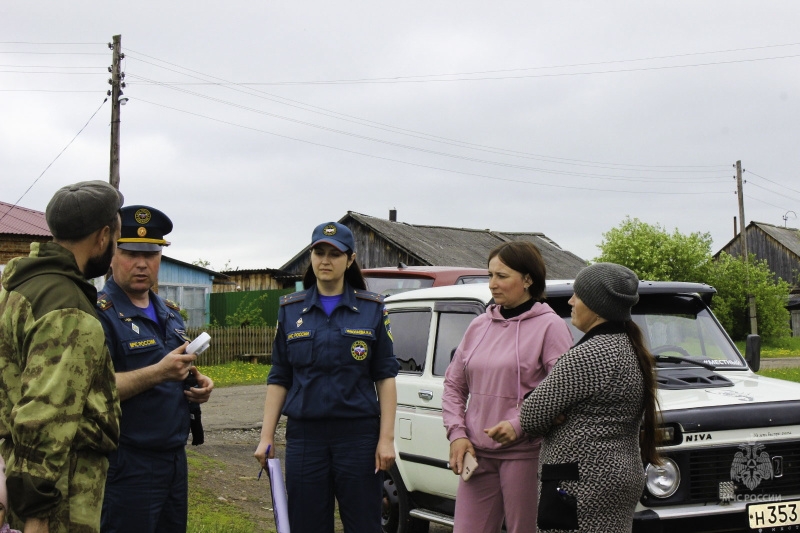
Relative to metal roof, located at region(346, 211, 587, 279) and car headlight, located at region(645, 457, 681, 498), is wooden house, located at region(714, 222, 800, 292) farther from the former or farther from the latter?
car headlight, located at region(645, 457, 681, 498)

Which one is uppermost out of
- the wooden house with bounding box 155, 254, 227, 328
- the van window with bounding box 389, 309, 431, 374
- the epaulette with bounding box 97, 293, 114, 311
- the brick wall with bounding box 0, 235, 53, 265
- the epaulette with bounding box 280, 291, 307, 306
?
the brick wall with bounding box 0, 235, 53, 265

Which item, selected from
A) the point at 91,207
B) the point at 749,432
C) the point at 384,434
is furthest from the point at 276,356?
the point at 749,432

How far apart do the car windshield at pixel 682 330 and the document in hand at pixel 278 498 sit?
290cm

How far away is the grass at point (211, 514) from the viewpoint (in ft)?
21.9

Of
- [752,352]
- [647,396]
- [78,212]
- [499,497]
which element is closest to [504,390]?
[499,497]

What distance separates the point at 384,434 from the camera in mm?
4410

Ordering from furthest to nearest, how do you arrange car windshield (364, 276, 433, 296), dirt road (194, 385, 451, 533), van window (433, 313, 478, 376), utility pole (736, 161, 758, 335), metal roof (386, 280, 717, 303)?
utility pole (736, 161, 758, 335) → car windshield (364, 276, 433, 296) → dirt road (194, 385, 451, 533) → van window (433, 313, 478, 376) → metal roof (386, 280, 717, 303)

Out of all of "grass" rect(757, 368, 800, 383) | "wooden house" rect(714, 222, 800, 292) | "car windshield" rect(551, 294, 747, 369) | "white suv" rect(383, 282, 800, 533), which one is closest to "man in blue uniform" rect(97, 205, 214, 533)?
"white suv" rect(383, 282, 800, 533)

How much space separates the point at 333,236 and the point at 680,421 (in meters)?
2.22

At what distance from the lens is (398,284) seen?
11.4 m

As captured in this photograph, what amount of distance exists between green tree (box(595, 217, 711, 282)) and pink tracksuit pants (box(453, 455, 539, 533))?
41.0m

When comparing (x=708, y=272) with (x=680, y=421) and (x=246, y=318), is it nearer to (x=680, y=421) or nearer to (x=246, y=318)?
(x=246, y=318)

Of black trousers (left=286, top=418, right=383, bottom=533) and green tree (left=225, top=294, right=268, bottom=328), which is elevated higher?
green tree (left=225, top=294, right=268, bottom=328)

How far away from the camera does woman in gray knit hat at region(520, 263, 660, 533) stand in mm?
3738
